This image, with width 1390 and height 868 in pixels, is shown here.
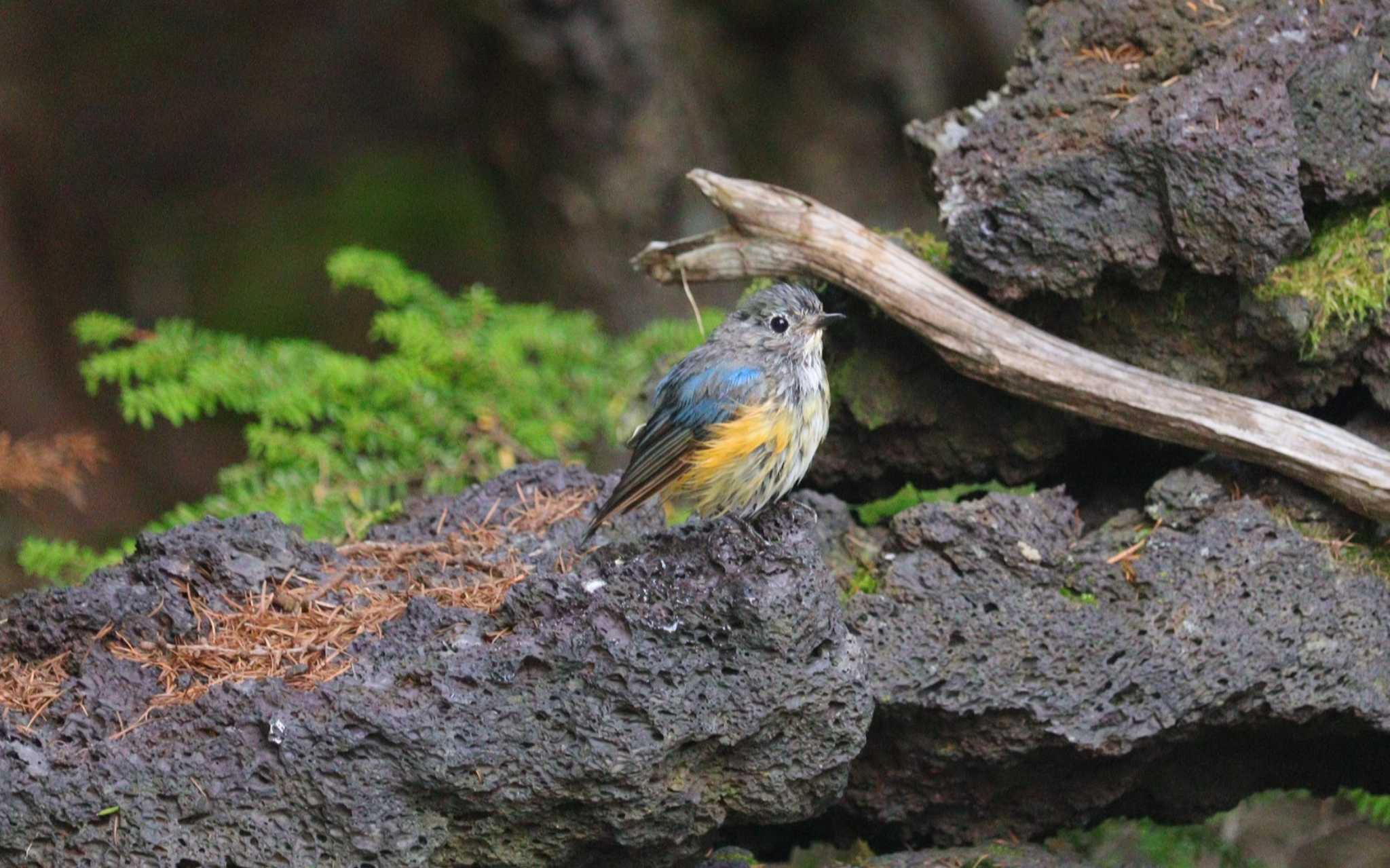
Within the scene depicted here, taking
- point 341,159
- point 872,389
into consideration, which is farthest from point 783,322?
point 341,159

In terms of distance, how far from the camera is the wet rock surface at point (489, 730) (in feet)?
11.8

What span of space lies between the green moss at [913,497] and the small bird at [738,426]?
2.76ft

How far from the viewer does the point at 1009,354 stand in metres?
4.88

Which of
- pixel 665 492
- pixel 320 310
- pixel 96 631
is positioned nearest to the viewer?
pixel 96 631

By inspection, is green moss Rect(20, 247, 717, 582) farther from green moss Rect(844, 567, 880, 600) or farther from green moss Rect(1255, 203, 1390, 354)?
green moss Rect(1255, 203, 1390, 354)

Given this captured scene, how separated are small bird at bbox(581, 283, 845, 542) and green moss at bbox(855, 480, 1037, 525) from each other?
0.84 metres

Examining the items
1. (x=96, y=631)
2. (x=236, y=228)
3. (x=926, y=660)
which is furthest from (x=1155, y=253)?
(x=236, y=228)

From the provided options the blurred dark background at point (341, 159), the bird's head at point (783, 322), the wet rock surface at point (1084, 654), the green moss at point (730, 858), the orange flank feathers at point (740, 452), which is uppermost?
the blurred dark background at point (341, 159)

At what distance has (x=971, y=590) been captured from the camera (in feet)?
14.7

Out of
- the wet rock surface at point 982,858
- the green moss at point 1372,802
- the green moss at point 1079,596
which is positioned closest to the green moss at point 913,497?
the green moss at point 1079,596

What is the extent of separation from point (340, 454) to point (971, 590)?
11.6 ft

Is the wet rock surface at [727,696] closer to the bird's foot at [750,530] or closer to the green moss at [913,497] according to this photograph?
A: the bird's foot at [750,530]

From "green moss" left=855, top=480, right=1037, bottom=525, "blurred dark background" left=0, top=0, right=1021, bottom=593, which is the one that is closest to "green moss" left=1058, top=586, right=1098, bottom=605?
"green moss" left=855, top=480, right=1037, bottom=525

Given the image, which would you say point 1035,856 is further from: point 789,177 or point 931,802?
point 789,177
